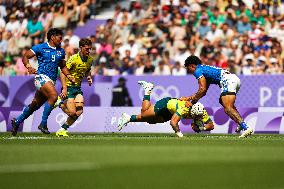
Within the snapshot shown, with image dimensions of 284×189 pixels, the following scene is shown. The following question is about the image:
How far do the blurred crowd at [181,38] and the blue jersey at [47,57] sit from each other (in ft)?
25.1

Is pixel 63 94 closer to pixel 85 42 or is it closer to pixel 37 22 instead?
pixel 85 42

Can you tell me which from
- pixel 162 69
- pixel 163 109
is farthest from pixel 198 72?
pixel 162 69

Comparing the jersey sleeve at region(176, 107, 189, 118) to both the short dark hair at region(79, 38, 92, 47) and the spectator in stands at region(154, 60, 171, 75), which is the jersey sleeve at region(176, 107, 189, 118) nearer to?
the short dark hair at region(79, 38, 92, 47)

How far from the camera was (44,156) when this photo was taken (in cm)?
1149

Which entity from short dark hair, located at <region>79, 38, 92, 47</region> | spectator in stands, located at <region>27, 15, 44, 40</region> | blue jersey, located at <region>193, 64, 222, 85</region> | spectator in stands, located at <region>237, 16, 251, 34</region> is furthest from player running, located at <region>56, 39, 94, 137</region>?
spectator in stands, located at <region>27, 15, 44, 40</region>

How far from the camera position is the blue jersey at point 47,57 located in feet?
65.7

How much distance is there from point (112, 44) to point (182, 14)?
274 cm

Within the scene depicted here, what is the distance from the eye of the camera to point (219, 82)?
2028cm

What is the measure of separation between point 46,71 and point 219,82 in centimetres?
423

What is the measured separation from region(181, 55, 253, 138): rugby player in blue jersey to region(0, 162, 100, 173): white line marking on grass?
32.2 ft

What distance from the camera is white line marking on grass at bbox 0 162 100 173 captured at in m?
9.08

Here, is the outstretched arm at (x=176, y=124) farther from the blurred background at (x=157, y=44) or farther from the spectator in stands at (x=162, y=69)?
the spectator in stands at (x=162, y=69)

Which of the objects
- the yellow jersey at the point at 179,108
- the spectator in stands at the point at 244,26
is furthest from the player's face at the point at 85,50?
the spectator in stands at the point at 244,26

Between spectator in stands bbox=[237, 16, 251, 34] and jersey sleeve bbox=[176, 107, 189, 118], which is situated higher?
spectator in stands bbox=[237, 16, 251, 34]
